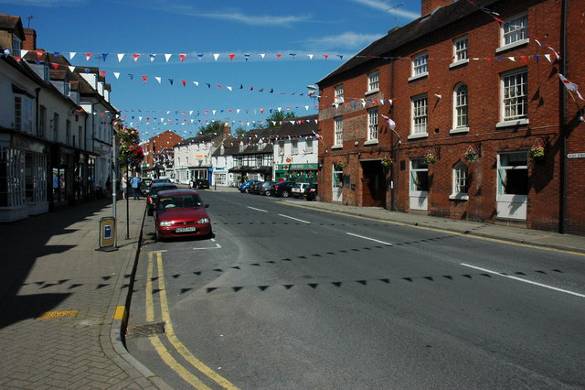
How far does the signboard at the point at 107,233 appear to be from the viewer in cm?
1287

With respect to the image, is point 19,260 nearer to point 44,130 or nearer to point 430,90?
point 44,130

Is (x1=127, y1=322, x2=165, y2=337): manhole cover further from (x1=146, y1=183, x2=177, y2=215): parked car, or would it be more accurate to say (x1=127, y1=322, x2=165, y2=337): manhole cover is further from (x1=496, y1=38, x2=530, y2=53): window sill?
(x1=146, y1=183, x2=177, y2=215): parked car

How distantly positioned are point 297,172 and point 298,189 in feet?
47.5

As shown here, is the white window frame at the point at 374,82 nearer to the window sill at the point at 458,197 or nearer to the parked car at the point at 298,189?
the window sill at the point at 458,197

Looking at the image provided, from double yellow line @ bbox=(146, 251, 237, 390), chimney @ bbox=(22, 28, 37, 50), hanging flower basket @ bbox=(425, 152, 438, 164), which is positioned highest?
chimney @ bbox=(22, 28, 37, 50)

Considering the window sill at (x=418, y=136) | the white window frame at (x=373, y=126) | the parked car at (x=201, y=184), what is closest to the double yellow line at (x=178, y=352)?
the window sill at (x=418, y=136)

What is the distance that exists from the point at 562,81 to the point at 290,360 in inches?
596

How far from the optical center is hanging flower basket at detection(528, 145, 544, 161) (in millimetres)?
17625

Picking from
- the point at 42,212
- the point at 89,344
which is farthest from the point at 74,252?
the point at 42,212

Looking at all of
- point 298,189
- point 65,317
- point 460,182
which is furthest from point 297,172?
point 65,317

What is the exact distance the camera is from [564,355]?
5.42 m

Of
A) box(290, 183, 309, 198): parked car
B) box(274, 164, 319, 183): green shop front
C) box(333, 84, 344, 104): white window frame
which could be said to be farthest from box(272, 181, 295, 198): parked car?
box(333, 84, 344, 104): white window frame

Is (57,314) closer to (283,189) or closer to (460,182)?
(460,182)

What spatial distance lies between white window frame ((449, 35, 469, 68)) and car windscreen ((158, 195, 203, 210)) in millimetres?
12930
